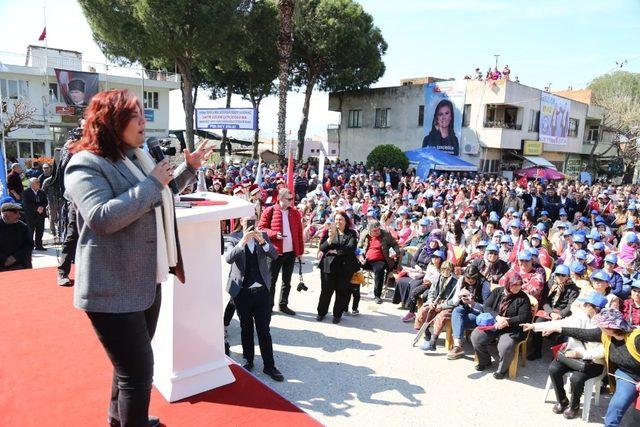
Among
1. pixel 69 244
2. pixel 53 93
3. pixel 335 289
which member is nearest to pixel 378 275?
pixel 335 289

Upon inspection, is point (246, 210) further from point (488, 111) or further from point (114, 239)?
point (488, 111)

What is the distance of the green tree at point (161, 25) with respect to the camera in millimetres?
21531

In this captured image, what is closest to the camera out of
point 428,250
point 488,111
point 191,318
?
point 191,318

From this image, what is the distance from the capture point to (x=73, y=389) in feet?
9.46

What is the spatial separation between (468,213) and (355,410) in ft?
26.1

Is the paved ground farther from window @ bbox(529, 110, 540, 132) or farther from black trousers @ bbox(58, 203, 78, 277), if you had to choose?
window @ bbox(529, 110, 540, 132)

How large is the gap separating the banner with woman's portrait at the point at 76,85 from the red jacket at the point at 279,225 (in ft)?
83.1

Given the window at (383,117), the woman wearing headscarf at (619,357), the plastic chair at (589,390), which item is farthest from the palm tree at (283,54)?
the plastic chair at (589,390)

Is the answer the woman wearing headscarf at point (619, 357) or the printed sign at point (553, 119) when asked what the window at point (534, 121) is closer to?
the printed sign at point (553, 119)

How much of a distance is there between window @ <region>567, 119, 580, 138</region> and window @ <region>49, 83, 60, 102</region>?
114 feet

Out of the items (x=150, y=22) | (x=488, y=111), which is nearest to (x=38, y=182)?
(x=150, y=22)

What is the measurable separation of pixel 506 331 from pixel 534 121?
26.5 m

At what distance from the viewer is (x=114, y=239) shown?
1.80 m

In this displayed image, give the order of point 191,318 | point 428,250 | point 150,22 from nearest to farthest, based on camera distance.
→ 1. point 191,318
2. point 428,250
3. point 150,22
